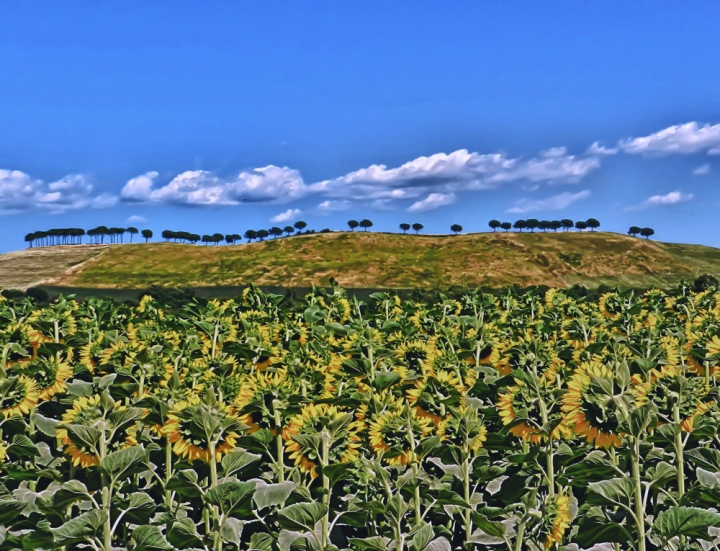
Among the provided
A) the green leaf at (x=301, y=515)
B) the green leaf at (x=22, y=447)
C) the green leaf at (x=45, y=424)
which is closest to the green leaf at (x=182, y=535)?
the green leaf at (x=301, y=515)

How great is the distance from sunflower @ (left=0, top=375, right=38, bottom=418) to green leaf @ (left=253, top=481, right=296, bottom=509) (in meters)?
3.29

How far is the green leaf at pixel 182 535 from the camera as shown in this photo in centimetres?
525

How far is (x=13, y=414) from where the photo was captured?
7074mm

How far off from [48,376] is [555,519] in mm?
5863

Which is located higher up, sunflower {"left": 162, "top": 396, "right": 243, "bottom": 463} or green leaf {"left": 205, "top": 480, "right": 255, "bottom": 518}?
sunflower {"left": 162, "top": 396, "right": 243, "bottom": 463}

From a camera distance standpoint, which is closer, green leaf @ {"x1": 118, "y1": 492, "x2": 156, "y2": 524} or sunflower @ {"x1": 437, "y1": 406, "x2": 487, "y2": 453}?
green leaf @ {"x1": 118, "y1": 492, "x2": 156, "y2": 524}

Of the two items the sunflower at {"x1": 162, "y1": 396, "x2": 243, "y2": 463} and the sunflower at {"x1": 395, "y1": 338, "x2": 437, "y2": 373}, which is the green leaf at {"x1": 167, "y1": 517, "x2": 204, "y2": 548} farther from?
the sunflower at {"x1": 395, "y1": 338, "x2": 437, "y2": 373}

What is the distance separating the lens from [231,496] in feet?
16.3

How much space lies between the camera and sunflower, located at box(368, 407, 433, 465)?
595cm

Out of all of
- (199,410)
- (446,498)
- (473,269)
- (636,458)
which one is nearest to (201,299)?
(199,410)

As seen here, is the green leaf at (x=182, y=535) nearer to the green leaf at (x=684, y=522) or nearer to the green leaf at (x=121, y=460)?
the green leaf at (x=121, y=460)

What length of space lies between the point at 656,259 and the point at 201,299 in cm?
17863

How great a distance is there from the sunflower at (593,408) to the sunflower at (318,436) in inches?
73.1

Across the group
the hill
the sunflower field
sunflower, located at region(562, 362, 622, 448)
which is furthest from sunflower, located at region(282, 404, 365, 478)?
the hill
